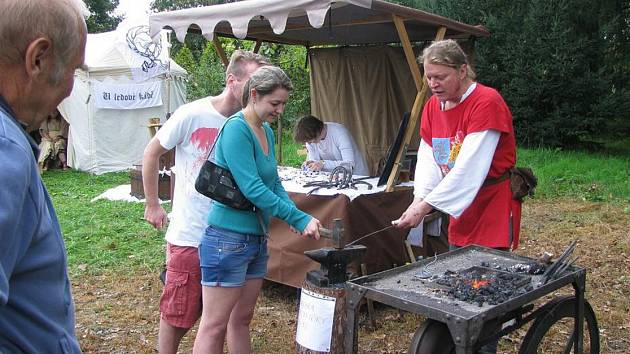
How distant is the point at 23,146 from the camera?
38.9 inches

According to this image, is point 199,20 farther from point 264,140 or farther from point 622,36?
point 622,36

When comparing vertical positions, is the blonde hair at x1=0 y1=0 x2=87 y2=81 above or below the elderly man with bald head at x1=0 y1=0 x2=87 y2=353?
above

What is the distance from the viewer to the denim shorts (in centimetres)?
266

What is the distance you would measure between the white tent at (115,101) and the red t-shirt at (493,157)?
32.4 feet

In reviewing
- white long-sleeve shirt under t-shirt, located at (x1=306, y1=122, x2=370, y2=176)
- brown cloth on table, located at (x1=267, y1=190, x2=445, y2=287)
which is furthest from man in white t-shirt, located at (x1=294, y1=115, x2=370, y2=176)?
brown cloth on table, located at (x1=267, y1=190, x2=445, y2=287)

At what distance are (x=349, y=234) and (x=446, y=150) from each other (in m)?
1.28

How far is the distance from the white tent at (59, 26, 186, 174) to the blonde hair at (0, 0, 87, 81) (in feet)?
37.7

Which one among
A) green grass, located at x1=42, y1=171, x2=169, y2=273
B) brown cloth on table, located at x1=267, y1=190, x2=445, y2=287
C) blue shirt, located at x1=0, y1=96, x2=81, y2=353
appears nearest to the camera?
blue shirt, located at x1=0, y1=96, x2=81, y2=353

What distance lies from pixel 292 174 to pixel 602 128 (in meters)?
8.91

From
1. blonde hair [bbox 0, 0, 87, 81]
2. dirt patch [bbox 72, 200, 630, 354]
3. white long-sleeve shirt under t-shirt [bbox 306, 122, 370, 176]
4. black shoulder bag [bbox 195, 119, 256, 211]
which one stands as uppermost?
blonde hair [bbox 0, 0, 87, 81]

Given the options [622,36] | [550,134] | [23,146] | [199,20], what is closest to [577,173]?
[550,134]

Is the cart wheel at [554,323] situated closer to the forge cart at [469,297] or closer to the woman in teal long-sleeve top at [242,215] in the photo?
the forge cart at [469,297]

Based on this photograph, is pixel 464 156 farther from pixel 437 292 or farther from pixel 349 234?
pixel 349 234

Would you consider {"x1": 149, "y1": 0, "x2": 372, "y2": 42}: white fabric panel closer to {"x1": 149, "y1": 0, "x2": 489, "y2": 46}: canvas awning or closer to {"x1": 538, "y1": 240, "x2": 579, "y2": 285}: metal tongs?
{"x1": 149, "y1": 0, "x2": 489, "y2": 46}: canvas awning
